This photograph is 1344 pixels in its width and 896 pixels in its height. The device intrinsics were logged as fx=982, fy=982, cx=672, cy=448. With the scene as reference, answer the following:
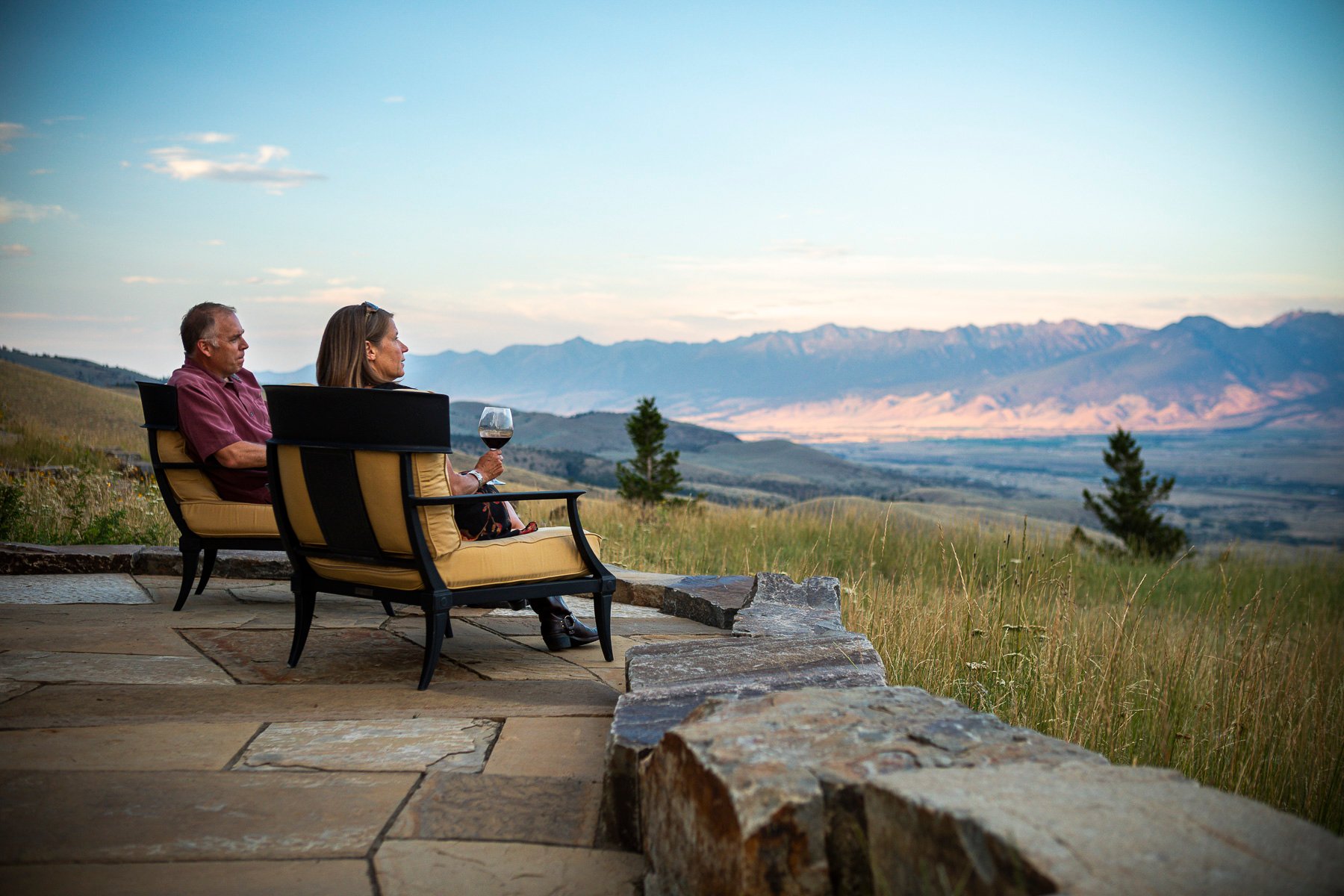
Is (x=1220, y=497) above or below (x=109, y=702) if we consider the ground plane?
below

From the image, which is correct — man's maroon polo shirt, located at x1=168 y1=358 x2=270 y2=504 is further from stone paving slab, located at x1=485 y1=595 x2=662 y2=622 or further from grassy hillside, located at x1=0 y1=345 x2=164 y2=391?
grassy hillside, located at x1=0 y1=345 x2=164 y2=391

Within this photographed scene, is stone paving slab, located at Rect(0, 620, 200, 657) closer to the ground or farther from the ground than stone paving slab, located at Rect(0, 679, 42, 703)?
closer to the ground

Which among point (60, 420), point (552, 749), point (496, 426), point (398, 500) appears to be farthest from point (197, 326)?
point (60, 420)

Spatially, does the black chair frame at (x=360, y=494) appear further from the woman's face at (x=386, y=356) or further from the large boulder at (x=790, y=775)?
the large boulder at (x=790, y=775)

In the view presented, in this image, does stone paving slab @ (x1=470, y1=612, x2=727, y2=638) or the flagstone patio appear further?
stone paving slab @ (x1=470, y1=612, x2=727, y2=638)

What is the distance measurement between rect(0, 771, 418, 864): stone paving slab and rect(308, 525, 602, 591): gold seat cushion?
3.24 feet

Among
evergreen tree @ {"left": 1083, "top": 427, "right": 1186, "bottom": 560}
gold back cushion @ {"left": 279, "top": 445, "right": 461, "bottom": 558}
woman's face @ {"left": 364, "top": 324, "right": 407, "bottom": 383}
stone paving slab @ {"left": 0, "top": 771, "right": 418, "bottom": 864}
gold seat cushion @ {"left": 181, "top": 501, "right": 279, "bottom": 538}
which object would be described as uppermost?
woman's face @ {"left": 364, "top": 324, "right": 407, "bottom": 383}

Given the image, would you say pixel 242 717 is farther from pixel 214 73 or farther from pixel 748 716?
pixel 214 73

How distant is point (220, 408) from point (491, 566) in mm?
2098

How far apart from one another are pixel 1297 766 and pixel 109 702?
397 cm

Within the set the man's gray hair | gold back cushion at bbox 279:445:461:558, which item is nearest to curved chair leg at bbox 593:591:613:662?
gold back cushion at bbox 279:445:461:558

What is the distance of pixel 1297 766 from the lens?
3354mm

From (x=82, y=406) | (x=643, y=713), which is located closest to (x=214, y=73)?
(x=82, y=406)

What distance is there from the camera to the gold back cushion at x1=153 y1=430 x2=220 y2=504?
4.82 m
